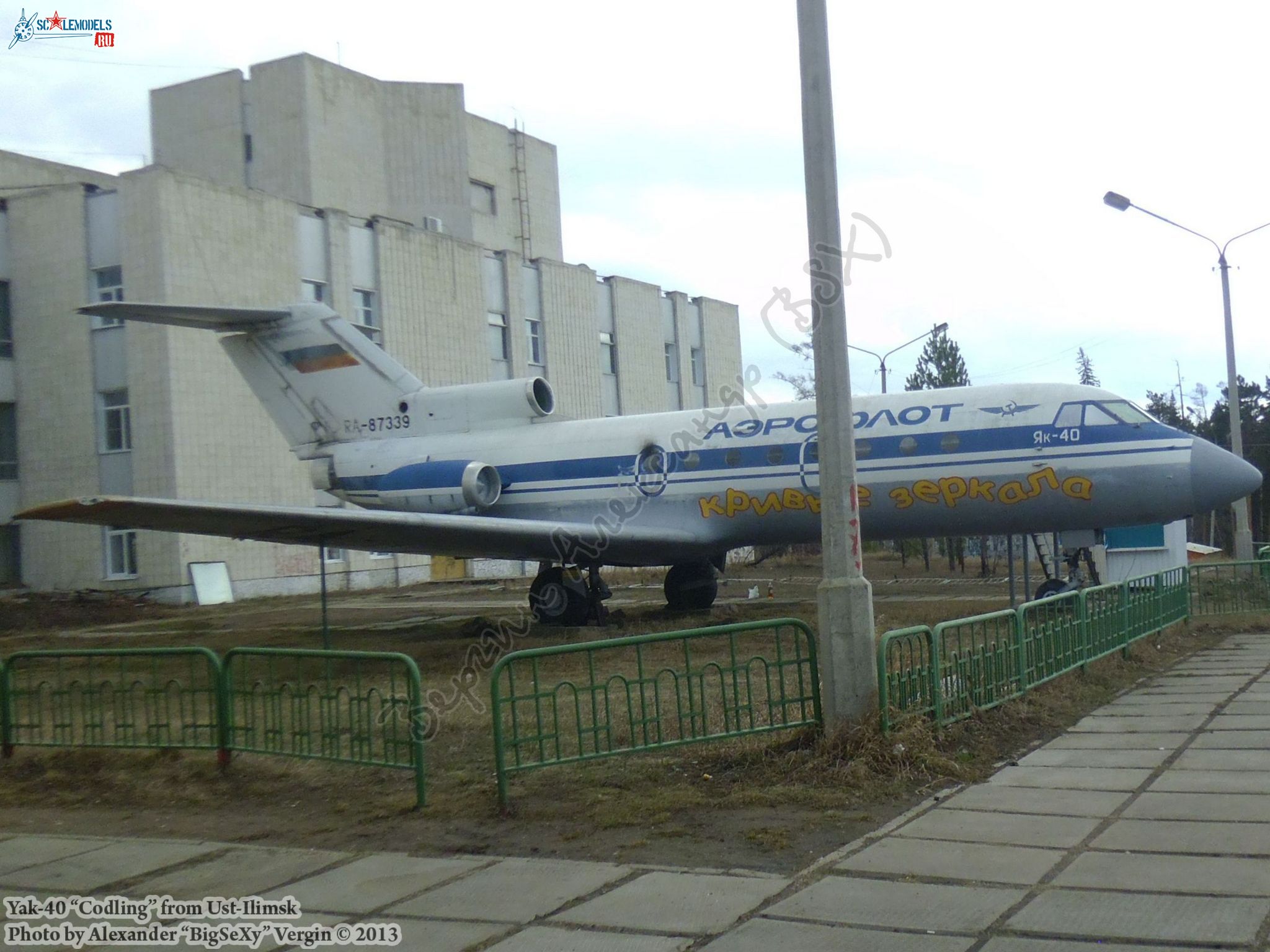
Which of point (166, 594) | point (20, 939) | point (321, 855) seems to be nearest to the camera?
point (20, 939)

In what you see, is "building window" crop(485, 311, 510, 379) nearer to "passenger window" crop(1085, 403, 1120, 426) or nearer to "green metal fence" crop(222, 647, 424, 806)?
"passenger window" crop(1085, 403, 1120, 426)

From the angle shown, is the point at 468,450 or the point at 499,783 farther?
the point at 468,450

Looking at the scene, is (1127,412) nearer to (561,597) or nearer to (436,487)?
(561,597)

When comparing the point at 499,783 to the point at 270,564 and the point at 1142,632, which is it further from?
the point at 270,564

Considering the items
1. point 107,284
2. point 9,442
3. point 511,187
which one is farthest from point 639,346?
point 9,442

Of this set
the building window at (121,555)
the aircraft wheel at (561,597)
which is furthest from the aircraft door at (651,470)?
the building window at (121,555)

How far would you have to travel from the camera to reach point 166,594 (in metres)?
29.8

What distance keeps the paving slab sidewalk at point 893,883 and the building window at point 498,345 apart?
3229 cm

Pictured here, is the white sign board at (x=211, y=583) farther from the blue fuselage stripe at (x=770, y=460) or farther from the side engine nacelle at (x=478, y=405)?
the side engine nacelle at (x=478, y=405)

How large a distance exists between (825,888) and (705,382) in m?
43.8

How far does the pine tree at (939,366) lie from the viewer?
5353 cm

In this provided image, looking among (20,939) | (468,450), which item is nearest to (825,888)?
(20,939)

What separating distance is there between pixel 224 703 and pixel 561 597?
9.11 m

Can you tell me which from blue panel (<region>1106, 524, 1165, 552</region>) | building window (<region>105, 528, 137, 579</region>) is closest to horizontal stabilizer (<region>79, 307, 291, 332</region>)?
building window (<region>105, 528, 137, 579</region>)
